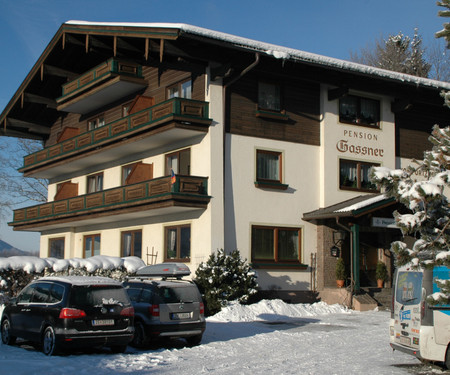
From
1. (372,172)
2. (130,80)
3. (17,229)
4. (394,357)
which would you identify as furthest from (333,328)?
(17,229)

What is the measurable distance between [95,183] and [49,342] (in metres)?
20.7

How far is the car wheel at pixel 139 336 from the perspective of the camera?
14453 mm

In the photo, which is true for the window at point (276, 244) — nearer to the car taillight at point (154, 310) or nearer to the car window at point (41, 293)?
the car taillight at point (154, 310)

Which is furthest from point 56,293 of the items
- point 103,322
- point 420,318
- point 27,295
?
point 420,318

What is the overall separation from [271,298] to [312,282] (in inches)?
91.5

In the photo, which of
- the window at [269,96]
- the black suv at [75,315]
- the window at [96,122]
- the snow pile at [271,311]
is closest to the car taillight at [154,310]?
the black suv at [75,315]

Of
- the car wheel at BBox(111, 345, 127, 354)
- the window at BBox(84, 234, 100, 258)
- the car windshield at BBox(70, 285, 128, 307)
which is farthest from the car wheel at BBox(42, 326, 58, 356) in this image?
the window at BBox(84, 234, 100, 258)

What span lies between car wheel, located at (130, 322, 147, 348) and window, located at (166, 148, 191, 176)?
1150 cm

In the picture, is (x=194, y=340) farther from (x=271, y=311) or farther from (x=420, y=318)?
(x=271, y=311)

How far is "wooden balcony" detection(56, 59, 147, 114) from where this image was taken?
2792 centimetres

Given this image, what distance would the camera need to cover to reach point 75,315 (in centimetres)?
1280

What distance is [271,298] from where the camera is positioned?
2480 cm

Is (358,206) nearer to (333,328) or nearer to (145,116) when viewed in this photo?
(333,328)

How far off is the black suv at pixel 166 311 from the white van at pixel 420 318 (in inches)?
188
